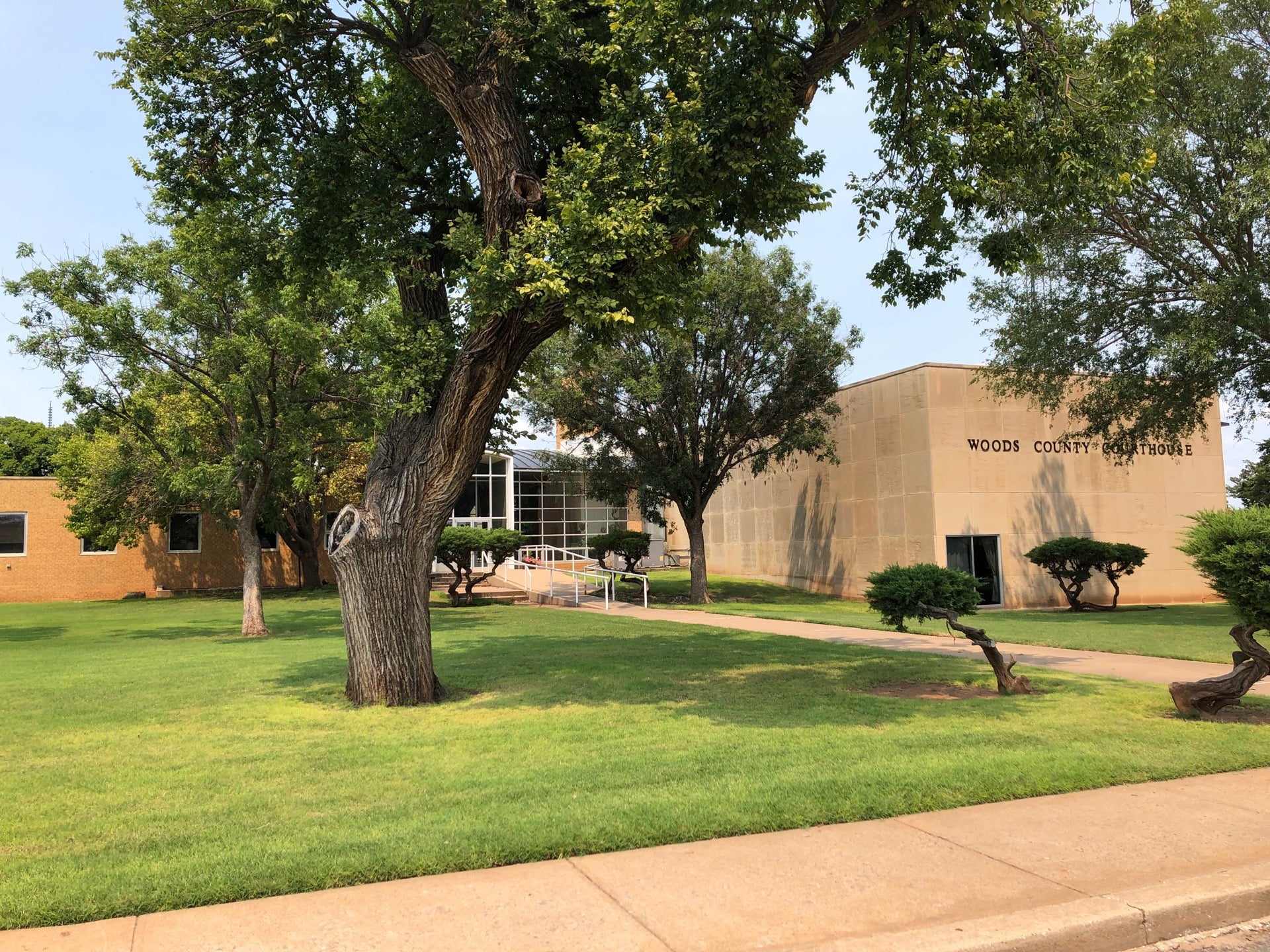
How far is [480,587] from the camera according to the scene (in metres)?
27.5

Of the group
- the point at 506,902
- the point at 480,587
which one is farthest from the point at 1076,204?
the point at 480,587

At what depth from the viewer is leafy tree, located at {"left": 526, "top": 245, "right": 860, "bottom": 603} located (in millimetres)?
25422

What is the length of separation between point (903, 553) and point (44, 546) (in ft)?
99.9

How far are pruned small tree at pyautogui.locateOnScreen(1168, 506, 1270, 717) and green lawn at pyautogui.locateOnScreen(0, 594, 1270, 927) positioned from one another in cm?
33

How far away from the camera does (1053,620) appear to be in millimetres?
20547

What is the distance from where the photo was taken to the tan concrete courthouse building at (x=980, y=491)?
25.4 m

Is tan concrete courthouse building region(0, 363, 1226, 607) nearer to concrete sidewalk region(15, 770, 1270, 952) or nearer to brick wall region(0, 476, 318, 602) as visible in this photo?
brick wall region(0, 476, 318, 602)

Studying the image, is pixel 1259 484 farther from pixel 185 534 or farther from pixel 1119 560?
pixel 185 534

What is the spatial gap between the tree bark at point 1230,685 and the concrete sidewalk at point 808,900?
331 centimetres

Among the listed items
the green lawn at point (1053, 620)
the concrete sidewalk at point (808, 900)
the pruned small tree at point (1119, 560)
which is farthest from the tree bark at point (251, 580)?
the pruned small tree at point (1119, 560)

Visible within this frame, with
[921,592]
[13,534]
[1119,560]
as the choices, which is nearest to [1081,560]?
[1119,560]

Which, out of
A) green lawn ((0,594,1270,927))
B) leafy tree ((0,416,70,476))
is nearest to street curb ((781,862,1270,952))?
green lawn ((0,594,1270,927))

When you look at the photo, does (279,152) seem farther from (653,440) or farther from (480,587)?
(480,587)

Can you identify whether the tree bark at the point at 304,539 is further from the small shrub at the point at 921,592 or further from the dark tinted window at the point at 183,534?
the small shrub at the point at 921,592
